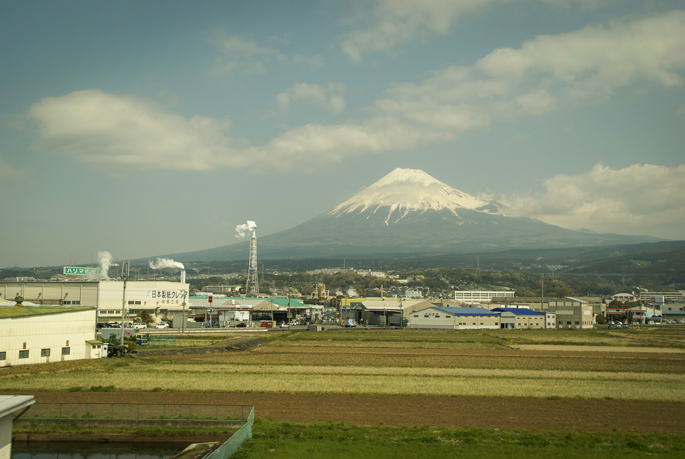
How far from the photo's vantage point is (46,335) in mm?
27281

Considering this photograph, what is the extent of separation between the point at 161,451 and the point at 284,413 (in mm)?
4352

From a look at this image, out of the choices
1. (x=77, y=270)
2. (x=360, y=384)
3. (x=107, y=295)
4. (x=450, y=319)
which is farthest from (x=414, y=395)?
(x=77, y=270)

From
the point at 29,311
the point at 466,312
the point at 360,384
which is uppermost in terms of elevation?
the point at 29,311

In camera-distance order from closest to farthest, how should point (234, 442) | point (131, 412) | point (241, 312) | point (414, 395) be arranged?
1. point (234, 442)
2. point (131, 412)
3. point (414, 395)
4. point (241, 312)

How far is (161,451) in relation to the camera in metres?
13.9

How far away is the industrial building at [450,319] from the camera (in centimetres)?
7044

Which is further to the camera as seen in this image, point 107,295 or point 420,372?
point 107,295

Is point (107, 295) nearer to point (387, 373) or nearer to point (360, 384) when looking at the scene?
point (387, 373)

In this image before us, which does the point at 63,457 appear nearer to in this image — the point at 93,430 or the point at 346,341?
the point at 93,430

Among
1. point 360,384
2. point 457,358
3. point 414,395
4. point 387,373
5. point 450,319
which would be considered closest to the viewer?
point 414,395

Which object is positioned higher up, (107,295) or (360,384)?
(107,295)

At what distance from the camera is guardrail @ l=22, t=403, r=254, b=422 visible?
15430 mm

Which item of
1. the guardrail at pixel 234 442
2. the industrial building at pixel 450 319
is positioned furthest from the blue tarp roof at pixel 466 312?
the guardrail at pixel 234 442

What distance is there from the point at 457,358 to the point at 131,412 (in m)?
23.4
